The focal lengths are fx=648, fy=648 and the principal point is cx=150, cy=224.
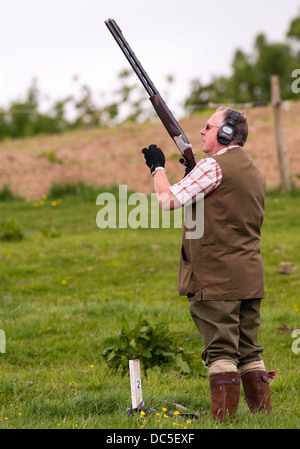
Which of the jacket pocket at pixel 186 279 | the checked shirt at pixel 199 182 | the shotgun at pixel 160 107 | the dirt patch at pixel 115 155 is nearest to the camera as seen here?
the checked shirt at pixel 199 182

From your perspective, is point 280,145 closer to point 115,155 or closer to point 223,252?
point 115,155

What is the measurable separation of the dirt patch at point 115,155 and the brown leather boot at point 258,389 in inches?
493

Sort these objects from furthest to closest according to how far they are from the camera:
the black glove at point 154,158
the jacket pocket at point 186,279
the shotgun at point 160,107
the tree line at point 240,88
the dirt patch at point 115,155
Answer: the tree line at point 240,88 → the dirt patch at point 115,155 → the shotgun at point 160,107 → the black glove at point 154,158 → the jacket pocket at point 186,279

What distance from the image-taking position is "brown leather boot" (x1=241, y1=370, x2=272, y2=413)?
14.3 ft

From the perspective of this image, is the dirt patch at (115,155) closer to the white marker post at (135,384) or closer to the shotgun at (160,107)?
the shotgun at (160,107)

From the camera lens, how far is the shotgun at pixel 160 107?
15.3 ft

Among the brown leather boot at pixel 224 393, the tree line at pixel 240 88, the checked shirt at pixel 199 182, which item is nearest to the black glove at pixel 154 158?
the checked shirt at pixel 199 182

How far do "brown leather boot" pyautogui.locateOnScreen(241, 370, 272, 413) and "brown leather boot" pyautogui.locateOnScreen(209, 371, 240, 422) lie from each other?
0.90ft

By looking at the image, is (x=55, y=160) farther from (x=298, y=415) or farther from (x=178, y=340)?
(x=298, y=415)

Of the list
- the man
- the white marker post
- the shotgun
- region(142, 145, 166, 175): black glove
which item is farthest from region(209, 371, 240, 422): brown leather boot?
the shotgun

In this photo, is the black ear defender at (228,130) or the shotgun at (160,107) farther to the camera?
the shotgun at (160,107)

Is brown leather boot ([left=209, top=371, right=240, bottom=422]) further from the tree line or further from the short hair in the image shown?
the tree line

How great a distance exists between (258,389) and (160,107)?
6.95ft
